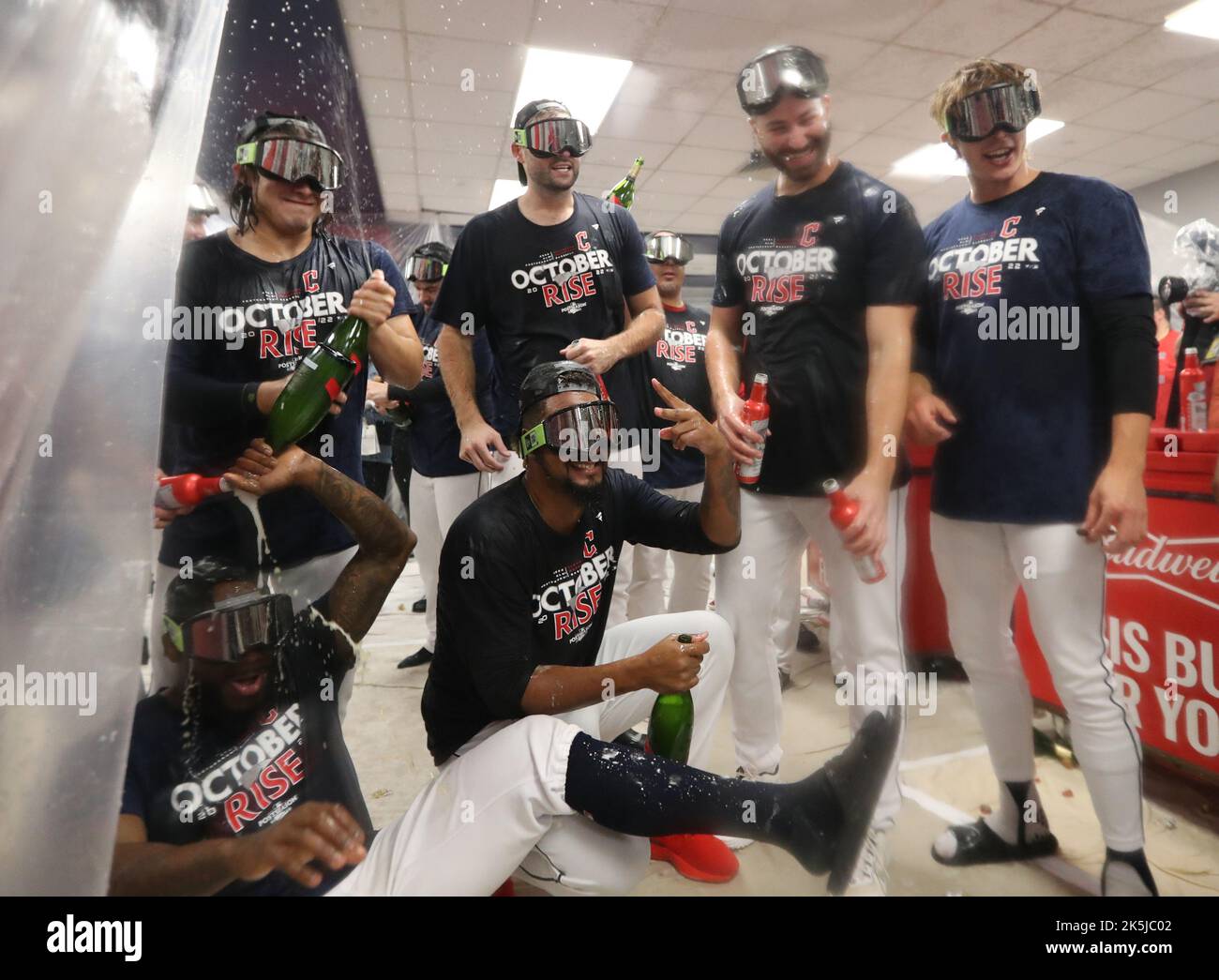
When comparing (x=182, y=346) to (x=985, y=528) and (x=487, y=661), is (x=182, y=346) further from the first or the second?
(x=985, y=528)

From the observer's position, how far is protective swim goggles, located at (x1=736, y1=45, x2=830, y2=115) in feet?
3.59

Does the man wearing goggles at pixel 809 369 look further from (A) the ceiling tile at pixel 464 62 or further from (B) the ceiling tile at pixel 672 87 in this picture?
(A) the ceiling tile at pixel 464 62

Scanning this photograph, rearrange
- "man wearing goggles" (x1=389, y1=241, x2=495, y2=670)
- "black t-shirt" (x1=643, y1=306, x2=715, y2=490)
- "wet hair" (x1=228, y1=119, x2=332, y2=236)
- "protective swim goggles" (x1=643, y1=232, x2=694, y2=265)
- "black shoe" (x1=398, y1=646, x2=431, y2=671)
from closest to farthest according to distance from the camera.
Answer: "wet hair" (x1=228, y1=119, x2=332, y2=236)
"black shoe" (x1=398, y1=646, x2=431, y2=671)
"protective swim goggles" (x1=643, y1=232, x2=694, y2=265)
"man wearing goggles" (x1=389, y1=241, x2=495, y2=670)
"black t-shirt" (x1=643, y1=306, x2=715, y2=490)

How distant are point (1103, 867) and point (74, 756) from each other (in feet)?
5.86

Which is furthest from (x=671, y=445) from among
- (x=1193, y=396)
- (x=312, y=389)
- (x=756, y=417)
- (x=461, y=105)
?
(x=1193, y=396)

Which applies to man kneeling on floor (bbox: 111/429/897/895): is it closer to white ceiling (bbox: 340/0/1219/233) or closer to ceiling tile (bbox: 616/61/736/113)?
white ceiling (bbox: 340/0/1219/233)

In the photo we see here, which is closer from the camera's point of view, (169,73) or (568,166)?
(169,73)

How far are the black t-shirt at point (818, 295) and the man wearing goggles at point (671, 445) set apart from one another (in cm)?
26

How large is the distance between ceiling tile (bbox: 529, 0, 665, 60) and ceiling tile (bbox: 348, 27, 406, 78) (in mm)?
239

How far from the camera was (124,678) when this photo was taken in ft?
3.36

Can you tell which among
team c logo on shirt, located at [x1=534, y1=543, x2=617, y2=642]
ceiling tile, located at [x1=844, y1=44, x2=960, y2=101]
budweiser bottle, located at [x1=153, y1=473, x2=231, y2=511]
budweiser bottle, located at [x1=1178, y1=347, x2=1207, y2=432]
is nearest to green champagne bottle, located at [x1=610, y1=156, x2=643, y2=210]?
ceiling tile, located at [x1=844, y1=44, x2=960, y2=101]

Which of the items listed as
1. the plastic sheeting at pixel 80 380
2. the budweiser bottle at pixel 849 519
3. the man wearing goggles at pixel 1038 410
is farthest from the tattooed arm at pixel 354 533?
the man wearing goggles at pixel 1038 410
